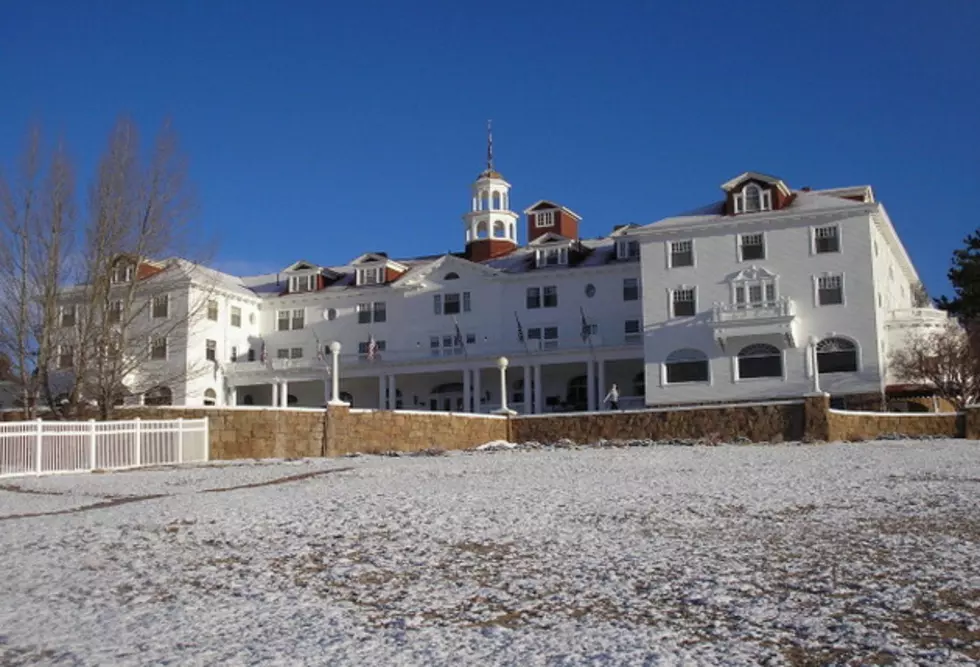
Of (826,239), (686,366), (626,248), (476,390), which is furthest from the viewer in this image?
(626,248)

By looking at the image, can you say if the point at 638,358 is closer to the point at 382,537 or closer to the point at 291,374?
the point at 291,374

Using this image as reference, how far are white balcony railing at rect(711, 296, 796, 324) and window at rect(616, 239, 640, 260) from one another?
7.54m

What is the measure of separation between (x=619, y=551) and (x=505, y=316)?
141 ft

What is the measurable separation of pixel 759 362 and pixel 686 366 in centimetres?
295

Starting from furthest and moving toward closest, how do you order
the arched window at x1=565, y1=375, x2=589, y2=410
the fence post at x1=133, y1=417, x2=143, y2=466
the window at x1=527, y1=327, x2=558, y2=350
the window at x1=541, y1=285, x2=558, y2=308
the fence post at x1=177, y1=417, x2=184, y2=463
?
1. the window at x1=541, y1=285, x2=558, y2=308
2. the arched window at x1=565, y1=375, x2=589, y2=410
3. the window at x1=527, y1=327, x2=558, y2=350
4. the fence post at x1=177, y1=417, x2=184, y2=463
5. the fence post at x1=133, y1=417, x2=143, y2=466

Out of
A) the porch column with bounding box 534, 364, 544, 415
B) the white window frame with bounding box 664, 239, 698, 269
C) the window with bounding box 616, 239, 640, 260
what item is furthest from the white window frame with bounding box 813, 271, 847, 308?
the porch column with bounding box 534, 364, 544, 415

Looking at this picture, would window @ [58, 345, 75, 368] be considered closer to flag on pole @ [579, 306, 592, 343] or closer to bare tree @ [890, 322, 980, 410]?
flag on pole @ [579, 306, 592, 343]

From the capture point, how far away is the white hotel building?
42.0 meters

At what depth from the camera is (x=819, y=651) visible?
571cm

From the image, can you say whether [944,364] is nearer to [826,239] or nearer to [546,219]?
→ [826,239]

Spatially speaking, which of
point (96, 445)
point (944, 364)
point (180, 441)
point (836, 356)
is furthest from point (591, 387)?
point (96, 445)

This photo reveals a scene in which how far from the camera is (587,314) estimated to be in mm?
49906

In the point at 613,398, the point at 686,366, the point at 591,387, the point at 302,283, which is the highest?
the point at 302,283

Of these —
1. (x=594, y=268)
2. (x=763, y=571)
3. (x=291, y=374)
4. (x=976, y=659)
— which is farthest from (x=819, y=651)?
(x=291, y=374)
